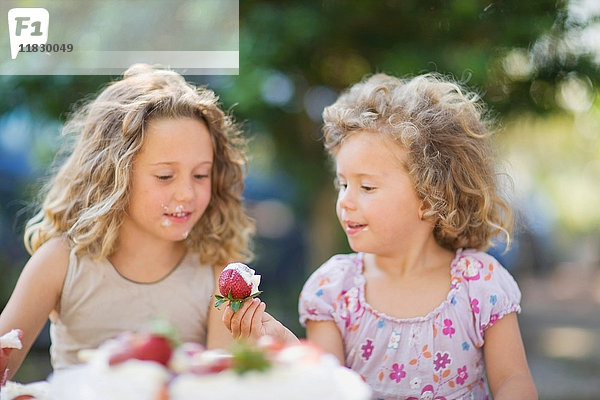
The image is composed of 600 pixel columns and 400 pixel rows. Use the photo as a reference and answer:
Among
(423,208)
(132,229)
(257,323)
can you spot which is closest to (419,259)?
(423,208)

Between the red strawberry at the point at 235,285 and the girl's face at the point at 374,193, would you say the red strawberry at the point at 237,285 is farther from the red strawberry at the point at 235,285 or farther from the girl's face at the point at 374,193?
the girl's face at the point at 374,193

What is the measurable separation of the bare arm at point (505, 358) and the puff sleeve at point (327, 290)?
1.58 feet

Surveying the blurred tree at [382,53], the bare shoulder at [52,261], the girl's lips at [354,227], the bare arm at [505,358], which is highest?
the blurred tree at [382,53]

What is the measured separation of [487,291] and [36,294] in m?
1.42

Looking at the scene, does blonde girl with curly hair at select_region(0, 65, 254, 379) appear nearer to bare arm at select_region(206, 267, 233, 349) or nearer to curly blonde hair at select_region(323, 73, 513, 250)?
bare arm at select_region(206, 267, 233, 349)

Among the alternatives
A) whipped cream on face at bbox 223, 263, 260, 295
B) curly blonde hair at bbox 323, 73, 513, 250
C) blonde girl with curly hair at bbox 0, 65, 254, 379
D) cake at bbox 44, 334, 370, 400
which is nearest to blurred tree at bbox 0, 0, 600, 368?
curly blonde hair at bbox 323, 73, 513, 250

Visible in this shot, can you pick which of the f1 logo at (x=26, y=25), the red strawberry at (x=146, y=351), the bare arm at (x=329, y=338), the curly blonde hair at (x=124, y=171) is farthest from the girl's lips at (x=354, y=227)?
the f1 logo at (x=26, y=25)

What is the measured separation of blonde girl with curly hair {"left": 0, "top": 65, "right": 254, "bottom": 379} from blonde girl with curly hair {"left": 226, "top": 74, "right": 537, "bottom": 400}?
0.42 meters

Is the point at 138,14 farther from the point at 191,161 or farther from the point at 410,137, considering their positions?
the point at 410,137

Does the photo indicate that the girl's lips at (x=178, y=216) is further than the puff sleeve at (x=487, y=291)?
Yes

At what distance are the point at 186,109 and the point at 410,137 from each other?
2.48 ft

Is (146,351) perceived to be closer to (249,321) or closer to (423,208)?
(249,321)

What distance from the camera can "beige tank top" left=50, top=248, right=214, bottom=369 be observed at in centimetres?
248

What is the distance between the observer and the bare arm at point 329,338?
237 centimetres
